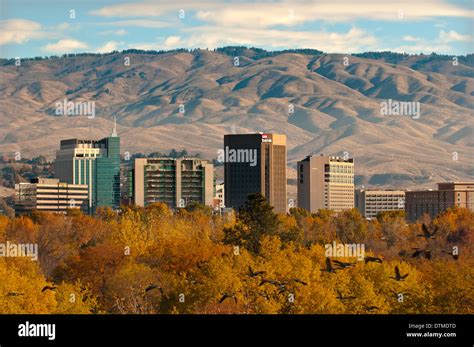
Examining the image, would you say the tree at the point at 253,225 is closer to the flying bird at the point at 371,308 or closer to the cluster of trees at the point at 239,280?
the cluster of trees at the point at 239,280

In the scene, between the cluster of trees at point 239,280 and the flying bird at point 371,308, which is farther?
the cluster of trees at point 239,280

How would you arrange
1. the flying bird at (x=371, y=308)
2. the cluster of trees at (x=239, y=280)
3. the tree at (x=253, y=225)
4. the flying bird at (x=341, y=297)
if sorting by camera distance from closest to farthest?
the flying bird at (x=371, y=308), the flying bird at (x=341, y=297), the cluster of trees at (x=239, y=280), the tree at (x=253, y=225)

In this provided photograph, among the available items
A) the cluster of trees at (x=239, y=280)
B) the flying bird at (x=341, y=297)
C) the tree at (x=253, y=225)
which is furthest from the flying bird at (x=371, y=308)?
the tree at (x=253, y=225)

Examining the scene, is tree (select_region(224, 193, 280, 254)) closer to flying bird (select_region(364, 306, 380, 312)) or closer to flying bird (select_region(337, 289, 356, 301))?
flying bird (select_region(337, 289, 356, 301))

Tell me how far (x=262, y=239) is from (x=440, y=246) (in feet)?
169

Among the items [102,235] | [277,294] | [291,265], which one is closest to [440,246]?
[102,235]

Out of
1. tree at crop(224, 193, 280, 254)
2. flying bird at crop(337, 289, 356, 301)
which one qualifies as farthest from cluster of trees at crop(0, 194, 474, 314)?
flying bird at crop(337, 289, 356, 301)

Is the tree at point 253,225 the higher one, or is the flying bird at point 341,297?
the tree at point 253,225

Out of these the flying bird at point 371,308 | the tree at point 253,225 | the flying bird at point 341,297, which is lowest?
the flying bird at point 371,308

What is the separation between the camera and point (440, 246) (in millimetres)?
155625

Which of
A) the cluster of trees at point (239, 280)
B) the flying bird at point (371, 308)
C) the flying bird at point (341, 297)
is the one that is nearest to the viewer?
the flying bird at point (371, 308)

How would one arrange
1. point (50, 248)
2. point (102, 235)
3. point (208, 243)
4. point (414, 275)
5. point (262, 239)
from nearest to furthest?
point (414, 275) < point (262, 239) < point (208, 243) < point (50, 248) < point (102, 235)
